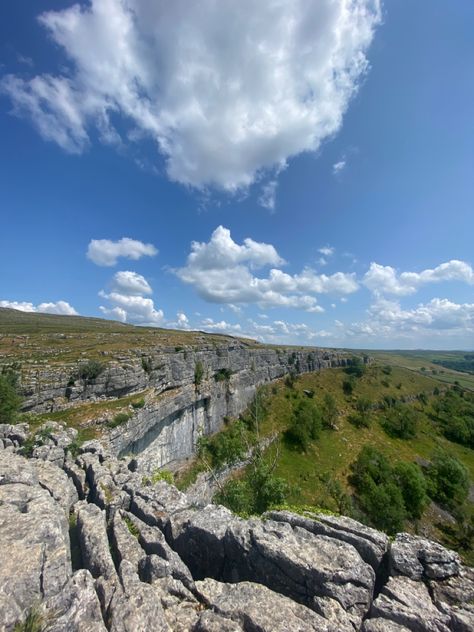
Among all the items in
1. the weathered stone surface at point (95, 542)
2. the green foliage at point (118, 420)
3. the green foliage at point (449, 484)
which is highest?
the weathered stone surface at point (95, 542)

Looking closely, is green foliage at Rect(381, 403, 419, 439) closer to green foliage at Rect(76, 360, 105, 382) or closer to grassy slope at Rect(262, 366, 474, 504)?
grassy slope at Rect(262, 366, 474, 504)

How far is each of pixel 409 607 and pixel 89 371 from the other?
44104 millimetres

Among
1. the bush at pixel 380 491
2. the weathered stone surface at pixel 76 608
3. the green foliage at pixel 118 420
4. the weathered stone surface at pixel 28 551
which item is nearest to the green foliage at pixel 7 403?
the green foliage at pixel 118 420

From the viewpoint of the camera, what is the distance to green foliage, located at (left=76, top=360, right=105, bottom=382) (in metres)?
42.2

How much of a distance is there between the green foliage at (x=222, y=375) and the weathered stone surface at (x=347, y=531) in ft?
225

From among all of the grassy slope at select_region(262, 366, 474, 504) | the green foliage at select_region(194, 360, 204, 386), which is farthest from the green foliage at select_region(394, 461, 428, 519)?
the green foliage at select_region(194, 360, 204, 386)

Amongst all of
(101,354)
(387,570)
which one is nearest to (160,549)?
(387,570)

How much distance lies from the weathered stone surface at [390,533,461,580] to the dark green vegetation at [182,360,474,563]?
537 centimetres

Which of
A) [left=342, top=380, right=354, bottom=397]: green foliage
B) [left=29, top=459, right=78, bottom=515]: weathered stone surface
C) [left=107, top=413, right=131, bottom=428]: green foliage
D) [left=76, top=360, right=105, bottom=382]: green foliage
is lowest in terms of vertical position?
[left=342, top=380, right=354, bottom=397]: green foliage

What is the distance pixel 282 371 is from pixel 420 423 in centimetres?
5515

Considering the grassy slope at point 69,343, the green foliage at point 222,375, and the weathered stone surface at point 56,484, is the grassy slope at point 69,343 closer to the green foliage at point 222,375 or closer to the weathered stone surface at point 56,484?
the green foliage at point 222,375

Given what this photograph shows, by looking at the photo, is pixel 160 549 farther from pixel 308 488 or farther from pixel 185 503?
pixel 308 488

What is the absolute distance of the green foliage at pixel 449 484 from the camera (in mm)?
66875

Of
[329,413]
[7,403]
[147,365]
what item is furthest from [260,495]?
[329,413]
